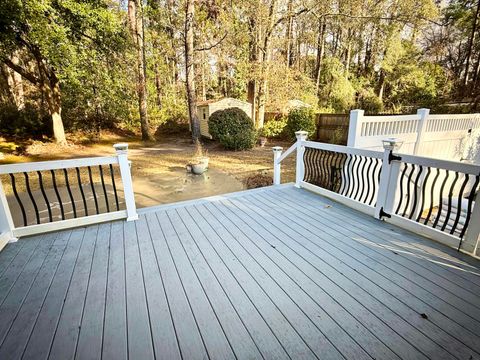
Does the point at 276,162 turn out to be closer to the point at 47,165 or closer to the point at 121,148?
the point at 121,148

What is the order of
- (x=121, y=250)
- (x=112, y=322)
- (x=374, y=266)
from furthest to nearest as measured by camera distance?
(x=121, y=250) → (x=374, y=266) → (x=112, y=322)

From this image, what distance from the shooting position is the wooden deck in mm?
1447

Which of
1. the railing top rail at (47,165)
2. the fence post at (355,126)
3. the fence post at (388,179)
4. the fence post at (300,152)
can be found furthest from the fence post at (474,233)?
the railing top rail at (47,165)

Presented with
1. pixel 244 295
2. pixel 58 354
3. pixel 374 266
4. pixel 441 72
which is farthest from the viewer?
pixel 441 72

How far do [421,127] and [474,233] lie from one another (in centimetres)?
427

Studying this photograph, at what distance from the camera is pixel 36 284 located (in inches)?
78.9

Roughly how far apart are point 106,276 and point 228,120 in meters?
Answer: 8.28

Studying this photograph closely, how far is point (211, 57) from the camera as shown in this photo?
1524 centimetres

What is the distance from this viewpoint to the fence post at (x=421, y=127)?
552 centimetres

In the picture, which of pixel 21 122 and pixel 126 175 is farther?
pixel 21 122

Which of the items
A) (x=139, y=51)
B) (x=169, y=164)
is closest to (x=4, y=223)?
(x=169, y=164)

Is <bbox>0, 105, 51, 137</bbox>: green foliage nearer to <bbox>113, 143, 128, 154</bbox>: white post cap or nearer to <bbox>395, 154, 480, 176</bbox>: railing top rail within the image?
<bbox>113, 143, 128, 154</bbox>: white post cap

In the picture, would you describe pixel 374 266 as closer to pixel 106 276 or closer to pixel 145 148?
pixel 106 276

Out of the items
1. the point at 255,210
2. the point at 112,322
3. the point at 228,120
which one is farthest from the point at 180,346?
the point at 228,120
